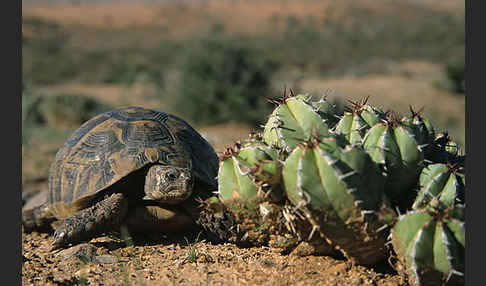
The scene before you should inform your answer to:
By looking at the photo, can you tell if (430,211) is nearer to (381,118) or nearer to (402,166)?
(402,166)

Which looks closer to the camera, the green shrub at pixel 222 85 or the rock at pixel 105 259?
the rock at pixel 105 259

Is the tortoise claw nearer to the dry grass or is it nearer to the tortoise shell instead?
the tortoise shell

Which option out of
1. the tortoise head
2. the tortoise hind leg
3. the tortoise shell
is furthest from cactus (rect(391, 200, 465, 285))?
the tortoise hind leg

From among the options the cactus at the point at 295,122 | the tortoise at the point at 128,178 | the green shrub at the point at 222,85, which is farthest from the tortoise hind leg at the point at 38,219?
the green shrub at the point at 222,85

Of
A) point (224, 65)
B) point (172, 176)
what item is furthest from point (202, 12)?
point (172, 176)

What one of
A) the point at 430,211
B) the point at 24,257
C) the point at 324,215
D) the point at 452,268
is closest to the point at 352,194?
the point at 324,215

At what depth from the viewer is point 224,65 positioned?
14.9 meters

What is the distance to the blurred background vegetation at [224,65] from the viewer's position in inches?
547

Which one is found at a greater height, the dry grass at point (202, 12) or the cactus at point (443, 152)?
the dry grass at point (202, 12)

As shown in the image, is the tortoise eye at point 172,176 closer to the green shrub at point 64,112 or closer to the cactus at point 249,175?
the cactus at point 249,175

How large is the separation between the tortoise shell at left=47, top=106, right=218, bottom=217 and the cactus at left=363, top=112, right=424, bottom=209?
1.66 meters

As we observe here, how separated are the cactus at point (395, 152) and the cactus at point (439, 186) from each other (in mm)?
74

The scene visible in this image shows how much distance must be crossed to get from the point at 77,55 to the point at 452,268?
122ft

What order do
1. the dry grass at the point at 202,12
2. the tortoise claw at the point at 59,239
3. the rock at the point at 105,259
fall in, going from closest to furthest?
the rock at the point at 105,259 < the tortoise claw at the point at 59,239 < the dry grass at the point at 202,12
